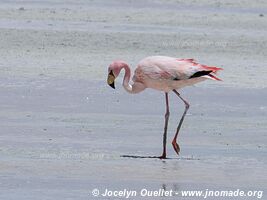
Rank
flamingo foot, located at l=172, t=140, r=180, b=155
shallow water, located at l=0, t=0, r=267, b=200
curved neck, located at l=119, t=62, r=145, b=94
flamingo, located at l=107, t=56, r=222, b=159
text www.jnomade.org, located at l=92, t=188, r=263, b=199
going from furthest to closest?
curved neck, located at l=119, t=62, r=145, b=94 < flamingo, located at l=107, t=56, r=222, b=159 < flamingo foot, located at l=172, t=140, r=180, b=155 < shallow water, located at l=0, t=0, r=267, b=200 < text www.jnomade.org, located at l=92, t=188, r=263, b=199

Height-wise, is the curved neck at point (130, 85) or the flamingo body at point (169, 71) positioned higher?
the flamingo body at point (169, 71)

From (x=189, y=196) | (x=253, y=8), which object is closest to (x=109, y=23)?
(x=253, y=8)

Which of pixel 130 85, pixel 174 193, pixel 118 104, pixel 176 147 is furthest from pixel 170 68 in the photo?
pixel 118 104

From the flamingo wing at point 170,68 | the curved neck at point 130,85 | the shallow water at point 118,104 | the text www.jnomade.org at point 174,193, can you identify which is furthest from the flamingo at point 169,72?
the text www.jnomade.org at point 174,193

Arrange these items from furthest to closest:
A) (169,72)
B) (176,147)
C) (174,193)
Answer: (169,72), (176,147), (174,193)

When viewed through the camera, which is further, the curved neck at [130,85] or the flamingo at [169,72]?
the curved neck at [130,85]

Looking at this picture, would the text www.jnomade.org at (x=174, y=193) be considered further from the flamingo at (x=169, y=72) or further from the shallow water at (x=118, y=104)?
the flamingo at (x=169, y=72)

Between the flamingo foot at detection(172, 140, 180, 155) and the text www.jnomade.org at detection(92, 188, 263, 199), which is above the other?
the flamingo foot at detection(172, 140, 180, 155)

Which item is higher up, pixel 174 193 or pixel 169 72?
pixel 169 72

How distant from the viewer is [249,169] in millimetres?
10977

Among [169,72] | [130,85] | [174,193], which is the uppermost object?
[169,72]

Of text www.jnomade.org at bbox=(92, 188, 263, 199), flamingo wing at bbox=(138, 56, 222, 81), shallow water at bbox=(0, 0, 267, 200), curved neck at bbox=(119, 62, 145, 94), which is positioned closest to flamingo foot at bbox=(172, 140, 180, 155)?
shallow water at bbox=(0, 0, 267, 200)

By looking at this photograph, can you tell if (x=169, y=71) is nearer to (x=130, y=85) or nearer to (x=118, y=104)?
(x=130, y=85)

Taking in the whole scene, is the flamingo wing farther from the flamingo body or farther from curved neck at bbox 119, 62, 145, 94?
curved neck at bbox 119, 62, 145, 94
